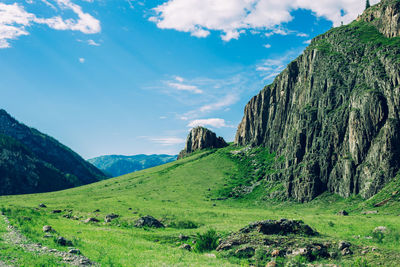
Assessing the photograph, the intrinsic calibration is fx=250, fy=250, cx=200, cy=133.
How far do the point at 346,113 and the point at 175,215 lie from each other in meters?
75.3

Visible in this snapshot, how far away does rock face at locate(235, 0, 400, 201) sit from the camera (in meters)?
79.2

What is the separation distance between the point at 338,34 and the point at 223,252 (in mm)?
135904

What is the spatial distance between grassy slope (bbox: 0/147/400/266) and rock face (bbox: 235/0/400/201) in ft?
30.4

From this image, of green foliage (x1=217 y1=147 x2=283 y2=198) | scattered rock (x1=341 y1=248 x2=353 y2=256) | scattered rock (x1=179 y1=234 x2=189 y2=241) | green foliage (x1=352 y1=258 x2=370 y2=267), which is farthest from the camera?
green foliage (x1=217 y1=147 x2=283 y2=198)

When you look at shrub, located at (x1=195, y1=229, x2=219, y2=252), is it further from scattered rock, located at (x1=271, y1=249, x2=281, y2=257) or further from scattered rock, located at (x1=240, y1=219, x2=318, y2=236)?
scattered rock, located at (x1=271, y1=249, x2=281, y2=257)

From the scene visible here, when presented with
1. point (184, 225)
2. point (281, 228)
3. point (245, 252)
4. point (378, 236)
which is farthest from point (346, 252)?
point (184, 225)

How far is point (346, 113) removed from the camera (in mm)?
95125

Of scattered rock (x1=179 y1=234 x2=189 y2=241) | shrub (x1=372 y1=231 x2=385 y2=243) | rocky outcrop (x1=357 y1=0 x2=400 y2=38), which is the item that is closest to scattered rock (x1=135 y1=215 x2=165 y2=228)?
scattered rock (x1=179 y1=234 x2=189 y2=241)

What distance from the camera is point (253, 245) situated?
81.6ft

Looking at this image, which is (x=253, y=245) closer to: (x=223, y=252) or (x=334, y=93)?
(x=223, y=252)

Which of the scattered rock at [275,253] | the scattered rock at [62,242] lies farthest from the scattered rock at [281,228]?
the scattered rock at [62,242]

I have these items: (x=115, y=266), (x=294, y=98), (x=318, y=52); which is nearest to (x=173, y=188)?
(x=294, y=98)

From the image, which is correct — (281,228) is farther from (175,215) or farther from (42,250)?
(175,215)

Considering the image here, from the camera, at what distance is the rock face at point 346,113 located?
3120 inches
